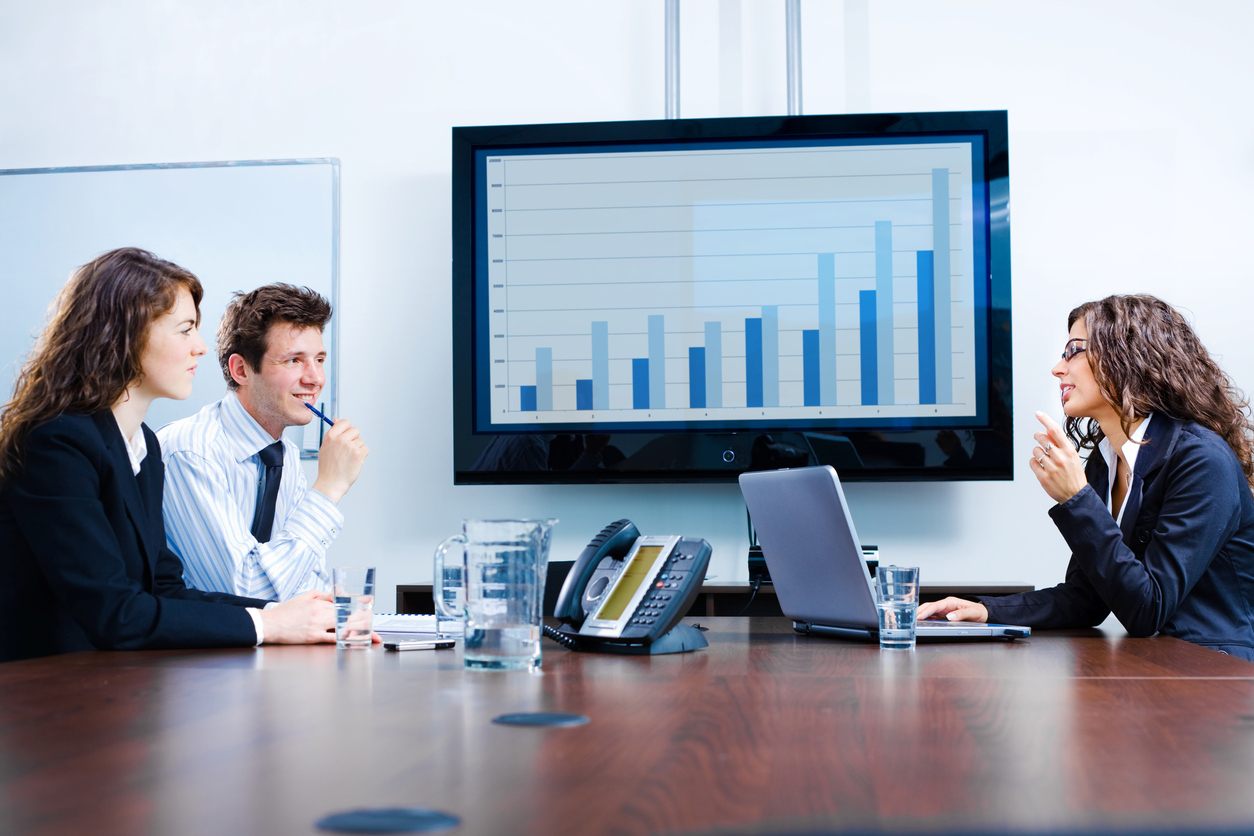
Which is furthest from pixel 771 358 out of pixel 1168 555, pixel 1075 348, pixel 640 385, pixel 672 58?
pixel 1168 555

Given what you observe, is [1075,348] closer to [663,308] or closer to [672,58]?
[663,308]

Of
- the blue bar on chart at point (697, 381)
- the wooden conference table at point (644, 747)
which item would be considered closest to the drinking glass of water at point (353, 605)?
the wooden conference table at point (644, 747)

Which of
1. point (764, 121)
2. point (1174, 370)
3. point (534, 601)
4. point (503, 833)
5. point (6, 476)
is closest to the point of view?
point (503, 833)

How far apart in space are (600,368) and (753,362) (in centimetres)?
42

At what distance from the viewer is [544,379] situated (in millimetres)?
2869

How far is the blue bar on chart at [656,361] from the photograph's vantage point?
2834 millimetres

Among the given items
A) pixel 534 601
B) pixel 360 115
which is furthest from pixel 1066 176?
pixel 534 601

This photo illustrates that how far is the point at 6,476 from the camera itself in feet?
5.25

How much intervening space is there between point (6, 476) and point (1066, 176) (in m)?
2.67

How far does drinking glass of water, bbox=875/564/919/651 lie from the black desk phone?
26 centimetres

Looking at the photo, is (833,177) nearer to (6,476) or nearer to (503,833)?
(6,476)

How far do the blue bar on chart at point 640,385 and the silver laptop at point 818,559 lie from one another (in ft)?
3.74

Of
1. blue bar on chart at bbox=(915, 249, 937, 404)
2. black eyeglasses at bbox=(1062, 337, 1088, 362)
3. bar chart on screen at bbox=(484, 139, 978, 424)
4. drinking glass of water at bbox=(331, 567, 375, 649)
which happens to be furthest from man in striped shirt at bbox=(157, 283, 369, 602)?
black eyeglasses at bbox=(1062, 337, 1088, 362)

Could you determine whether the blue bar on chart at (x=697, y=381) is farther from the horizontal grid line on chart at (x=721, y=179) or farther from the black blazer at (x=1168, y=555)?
the black blazer at (x=1168, y=555)
